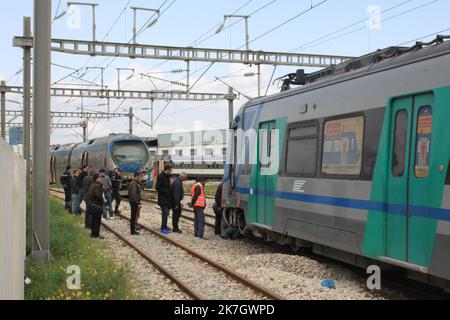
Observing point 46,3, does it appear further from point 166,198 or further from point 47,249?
point 166,198

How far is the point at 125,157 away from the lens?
3203 cm

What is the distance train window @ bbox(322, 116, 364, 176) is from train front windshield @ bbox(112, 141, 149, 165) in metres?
23.1

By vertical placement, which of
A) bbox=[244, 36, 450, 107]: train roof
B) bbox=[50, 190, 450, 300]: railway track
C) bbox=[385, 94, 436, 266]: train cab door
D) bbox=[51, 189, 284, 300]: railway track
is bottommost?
bbox=[51, 189, 284, 300]: railway track

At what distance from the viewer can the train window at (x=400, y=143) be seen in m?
7.59

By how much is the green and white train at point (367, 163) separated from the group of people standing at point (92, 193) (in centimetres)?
466

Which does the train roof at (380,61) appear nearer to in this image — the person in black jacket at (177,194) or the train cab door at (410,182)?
the train cab door at (410,182)

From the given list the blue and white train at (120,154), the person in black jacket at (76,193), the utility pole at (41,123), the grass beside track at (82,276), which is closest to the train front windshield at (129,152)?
the blue and white train at (120,154)

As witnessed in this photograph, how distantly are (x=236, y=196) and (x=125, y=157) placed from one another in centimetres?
1919

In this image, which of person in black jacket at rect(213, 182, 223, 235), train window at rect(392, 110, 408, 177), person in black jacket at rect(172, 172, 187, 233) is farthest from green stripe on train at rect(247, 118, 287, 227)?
person in black jacket at rect(172, 172, 187, 233)

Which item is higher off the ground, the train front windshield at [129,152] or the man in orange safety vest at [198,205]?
the train front windshield at [129,152]

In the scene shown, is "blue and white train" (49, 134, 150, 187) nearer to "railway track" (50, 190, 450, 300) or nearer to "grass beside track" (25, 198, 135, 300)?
"grass beside track" (25, 198, 135, 300)

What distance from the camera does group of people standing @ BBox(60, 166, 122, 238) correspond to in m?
15.1

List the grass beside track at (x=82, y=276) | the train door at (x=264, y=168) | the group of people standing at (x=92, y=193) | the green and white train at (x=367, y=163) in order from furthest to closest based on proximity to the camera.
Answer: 1. the group of people standing at (x=92, y=193)
2. the train door at (x=264, y=168)
3. the grass beside track at (x=82, y=276)
4. the green and white train at (x=367, y=163)

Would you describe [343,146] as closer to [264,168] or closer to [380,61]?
[380,61]
